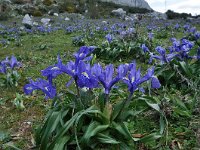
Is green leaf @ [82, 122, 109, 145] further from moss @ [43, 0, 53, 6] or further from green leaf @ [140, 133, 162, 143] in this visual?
moss @ [43, 0, 53, 6]

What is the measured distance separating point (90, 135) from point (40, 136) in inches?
25.0

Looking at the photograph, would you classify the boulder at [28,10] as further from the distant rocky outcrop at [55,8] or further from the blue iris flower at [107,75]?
the blue iris flower at [107,75]

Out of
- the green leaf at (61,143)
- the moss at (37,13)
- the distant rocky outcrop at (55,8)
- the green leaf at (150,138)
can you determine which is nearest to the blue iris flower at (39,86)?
the green leaf at (61,143)

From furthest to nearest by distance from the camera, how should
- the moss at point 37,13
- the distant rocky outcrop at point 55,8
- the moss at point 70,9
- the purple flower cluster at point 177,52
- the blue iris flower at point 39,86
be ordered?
the moss at point 70,9 < the moss at point 37,13 < the distant rocky outcrop at point 55,8 < the purple flower cluster at point 177,52 < the blue iris flower at point 39,86

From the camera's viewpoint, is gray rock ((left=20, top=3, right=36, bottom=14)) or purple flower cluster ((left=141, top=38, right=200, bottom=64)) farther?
gray rock ((left=20, top=3, right=36, bottom=14))

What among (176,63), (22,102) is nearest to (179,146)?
(176,63)

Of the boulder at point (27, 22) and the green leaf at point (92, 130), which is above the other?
the green leaf at point (92, 130)

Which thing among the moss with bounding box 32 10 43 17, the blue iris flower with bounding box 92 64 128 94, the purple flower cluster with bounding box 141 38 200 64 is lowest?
the moss with bounding box 32 10 43 17

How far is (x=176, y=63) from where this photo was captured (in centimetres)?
485

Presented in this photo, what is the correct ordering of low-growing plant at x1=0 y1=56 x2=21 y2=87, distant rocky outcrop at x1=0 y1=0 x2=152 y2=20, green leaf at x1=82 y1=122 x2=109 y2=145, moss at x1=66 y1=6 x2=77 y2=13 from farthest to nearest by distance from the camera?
moss at x1=66 y1=6 x2=77 y2=13 < distant rocky outcrop at x1=0 y1=0 x2=152 y2=20 < low-growing plant at x1=0 y1=56 x2=21 y2=87 < green leaf at x1=82 y1=122 x2=109 y2=145

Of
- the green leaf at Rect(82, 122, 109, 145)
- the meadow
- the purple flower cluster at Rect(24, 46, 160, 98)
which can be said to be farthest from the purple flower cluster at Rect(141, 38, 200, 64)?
the green leaf at Rect(82, 122, 109, 145)

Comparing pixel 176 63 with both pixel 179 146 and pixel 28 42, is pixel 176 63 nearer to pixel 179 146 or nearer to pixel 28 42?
pixel 179 146

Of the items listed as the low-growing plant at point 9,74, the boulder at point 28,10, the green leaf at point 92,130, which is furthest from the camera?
the boulder at point 28,10

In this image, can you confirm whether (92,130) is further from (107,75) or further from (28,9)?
(28,9)
